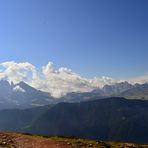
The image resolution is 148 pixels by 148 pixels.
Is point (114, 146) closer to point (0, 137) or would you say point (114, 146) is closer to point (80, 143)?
point (80, 143)

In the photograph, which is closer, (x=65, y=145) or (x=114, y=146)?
(x=65, y=145)

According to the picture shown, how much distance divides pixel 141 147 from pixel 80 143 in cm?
782

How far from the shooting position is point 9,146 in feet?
110

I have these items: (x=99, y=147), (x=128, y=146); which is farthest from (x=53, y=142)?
(x=128, y=146)

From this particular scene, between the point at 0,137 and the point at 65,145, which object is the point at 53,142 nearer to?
the point at 65,145

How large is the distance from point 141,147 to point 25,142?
14300 mm

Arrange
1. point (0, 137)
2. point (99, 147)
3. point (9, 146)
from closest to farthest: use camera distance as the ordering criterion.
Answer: point (9, 146) < point (99, 147) < point (0, 137)

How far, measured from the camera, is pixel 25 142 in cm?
3584

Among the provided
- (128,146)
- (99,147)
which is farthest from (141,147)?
(99,147)

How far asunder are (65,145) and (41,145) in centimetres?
268

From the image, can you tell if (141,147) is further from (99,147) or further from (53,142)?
(53,142)

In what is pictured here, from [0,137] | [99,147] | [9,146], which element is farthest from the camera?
[0,137]

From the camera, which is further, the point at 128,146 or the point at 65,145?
the point at 128,146

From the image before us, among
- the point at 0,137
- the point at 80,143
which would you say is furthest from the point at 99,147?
the point at 0,137
